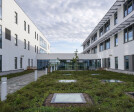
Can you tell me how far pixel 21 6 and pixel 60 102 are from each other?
24883mm

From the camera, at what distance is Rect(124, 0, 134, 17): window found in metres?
18.4

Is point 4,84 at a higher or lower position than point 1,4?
lower

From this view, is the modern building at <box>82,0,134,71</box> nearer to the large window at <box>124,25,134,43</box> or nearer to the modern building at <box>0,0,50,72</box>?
the large window at <box>124,25,134,43</box>

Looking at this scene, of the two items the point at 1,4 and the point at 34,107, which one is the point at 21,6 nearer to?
the point at 1,4

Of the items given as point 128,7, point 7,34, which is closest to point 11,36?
point 7,34

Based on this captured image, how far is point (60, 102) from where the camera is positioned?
5895 millimetres

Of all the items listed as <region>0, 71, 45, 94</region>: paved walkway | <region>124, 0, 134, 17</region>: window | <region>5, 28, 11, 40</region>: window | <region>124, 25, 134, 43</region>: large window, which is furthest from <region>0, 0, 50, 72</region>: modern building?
<region>124, 25, 134, 43</region>: large window

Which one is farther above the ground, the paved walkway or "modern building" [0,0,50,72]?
"modern building" [0,0,50,72]

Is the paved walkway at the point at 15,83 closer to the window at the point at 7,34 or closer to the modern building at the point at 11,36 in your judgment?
the modern building at the point at 11,36

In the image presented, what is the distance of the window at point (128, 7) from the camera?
723 inches

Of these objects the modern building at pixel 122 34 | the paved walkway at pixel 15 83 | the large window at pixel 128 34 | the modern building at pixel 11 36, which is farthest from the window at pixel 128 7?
the modern building at pixel 11 36

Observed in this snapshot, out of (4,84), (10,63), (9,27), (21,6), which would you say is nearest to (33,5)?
(9,27)

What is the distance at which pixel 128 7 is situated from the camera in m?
19.2

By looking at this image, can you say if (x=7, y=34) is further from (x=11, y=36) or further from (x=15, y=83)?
(x=15, y=83)
